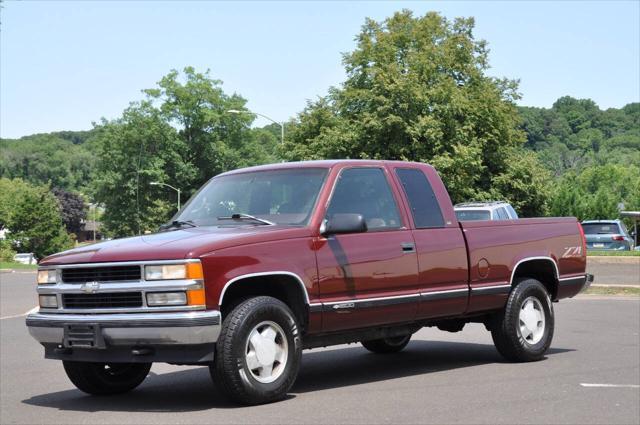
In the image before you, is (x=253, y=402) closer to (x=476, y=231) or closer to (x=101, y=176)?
(x=476, y=231)

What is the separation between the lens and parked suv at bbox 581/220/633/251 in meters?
32.5

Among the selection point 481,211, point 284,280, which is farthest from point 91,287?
point 481,211

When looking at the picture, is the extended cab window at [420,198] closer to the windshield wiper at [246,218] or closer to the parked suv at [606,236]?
the windshield wiper at [246,218]

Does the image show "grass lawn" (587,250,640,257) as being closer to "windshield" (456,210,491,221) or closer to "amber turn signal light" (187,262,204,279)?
"windshield" (456,210,491,221)

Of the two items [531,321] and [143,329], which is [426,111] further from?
[143,329]

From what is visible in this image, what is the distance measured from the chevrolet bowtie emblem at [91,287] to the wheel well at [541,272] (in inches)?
179

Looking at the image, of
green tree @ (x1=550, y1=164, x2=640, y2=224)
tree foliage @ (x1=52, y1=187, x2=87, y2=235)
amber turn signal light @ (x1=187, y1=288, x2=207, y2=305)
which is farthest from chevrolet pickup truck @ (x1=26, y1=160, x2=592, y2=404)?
tree foliage @ (x1=52, y1=187, x2=87, y2=235)

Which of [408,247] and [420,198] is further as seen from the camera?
[420,198]

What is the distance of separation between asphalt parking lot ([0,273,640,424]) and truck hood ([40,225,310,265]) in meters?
1.15

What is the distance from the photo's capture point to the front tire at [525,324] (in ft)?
33.6

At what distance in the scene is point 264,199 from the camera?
8898mm

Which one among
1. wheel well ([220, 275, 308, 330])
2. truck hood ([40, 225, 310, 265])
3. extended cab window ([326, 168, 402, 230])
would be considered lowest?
wheel well ([220, 275, 308, 330])

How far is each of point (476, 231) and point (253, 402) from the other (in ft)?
10.6

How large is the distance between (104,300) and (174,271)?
0.67m
